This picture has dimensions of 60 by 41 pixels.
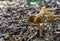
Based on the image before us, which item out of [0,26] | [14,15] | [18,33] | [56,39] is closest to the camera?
[56,39]

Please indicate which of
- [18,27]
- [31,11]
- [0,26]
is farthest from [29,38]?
[31,11]

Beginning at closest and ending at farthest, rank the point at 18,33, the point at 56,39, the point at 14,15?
the point at 56,39 < the point at 18,33 < the point at 14,15

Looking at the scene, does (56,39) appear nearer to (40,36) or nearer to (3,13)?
(40,36)

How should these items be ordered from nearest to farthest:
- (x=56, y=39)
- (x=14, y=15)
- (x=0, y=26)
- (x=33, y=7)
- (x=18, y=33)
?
(x=56, y=39), (x=18, y=33), (x=0, y=26), (x=14, y=15), (x=33, y=7)

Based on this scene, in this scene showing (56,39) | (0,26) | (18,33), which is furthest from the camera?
(0,26)

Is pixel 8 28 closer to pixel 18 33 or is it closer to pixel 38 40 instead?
pixel 18 33

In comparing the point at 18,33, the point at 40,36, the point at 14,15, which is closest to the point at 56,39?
the point at 40,36

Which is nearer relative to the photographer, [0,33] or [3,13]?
[0,33]

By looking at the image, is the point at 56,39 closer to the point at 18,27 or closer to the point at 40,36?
the point at 40,36

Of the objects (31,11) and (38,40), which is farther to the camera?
(31,11)
